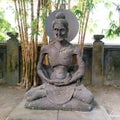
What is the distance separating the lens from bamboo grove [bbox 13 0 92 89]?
5625 millimetres

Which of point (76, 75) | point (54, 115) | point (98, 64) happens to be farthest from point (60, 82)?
point (98, 64)

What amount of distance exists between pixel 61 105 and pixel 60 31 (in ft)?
3.26

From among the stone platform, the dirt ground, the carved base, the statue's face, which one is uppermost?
the statue's face

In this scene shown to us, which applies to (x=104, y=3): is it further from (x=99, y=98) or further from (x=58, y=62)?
(x=58, y=62)

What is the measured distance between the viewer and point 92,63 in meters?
6.48

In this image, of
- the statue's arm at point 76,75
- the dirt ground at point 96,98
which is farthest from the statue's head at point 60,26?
the dirt ground at point 96,98

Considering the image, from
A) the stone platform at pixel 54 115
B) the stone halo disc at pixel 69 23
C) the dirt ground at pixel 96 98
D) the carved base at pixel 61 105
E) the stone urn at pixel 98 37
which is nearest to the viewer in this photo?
the stone platform at pixel 54 115

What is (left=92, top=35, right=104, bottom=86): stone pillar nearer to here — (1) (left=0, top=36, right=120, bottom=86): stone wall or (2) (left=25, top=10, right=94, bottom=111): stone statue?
(1) (left=0, top=36, right=120, bottom=86): stone wall

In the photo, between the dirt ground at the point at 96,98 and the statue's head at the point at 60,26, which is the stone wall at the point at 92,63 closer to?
the dirt ground at the point at 96,98

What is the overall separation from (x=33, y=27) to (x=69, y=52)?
1537mm

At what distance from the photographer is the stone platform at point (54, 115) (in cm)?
356

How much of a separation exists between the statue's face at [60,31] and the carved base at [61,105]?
872mm

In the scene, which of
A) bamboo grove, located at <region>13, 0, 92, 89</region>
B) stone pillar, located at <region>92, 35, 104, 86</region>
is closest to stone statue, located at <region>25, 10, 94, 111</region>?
bamboo grove, located at <region>13, 0, 92, 89</region>

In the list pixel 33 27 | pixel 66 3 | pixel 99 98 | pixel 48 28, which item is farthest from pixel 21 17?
pixel 99 98
